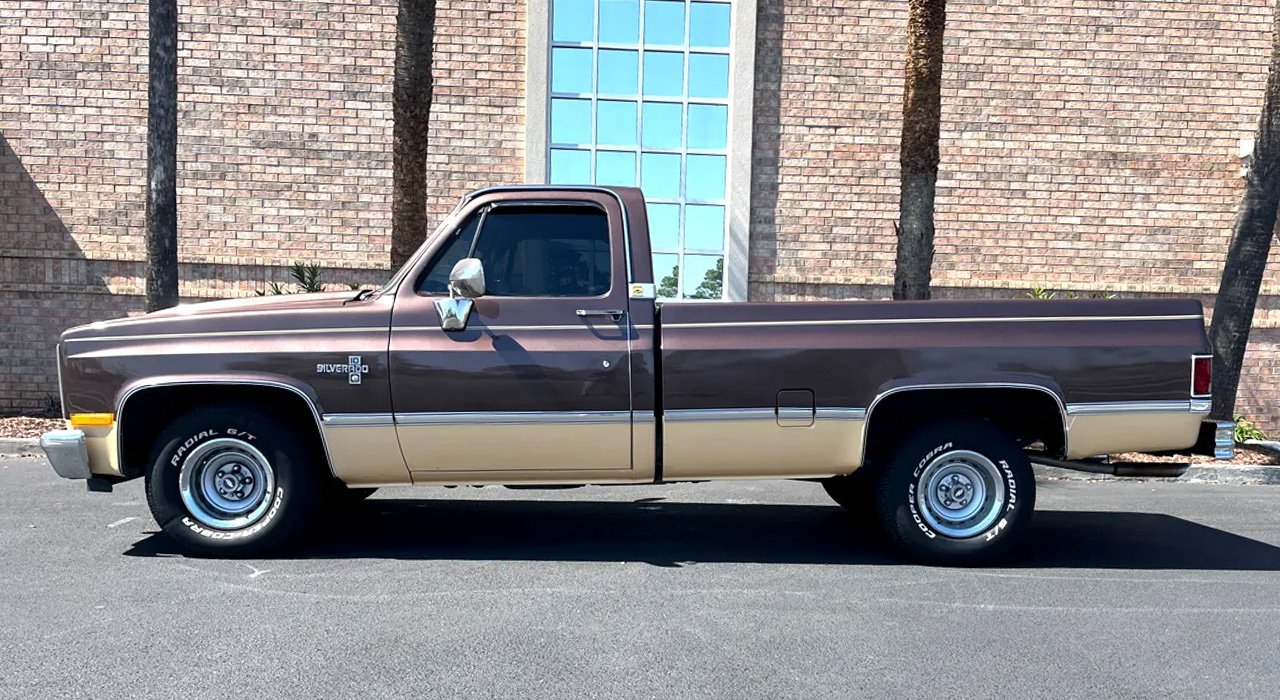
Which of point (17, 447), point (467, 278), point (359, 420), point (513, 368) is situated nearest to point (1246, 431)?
point (513, 368)

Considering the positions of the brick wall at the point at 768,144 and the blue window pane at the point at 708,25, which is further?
the blue window pane at the point at 708,25

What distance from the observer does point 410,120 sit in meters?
9.42

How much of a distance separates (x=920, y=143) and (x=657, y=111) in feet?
13.5

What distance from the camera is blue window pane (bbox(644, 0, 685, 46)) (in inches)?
490

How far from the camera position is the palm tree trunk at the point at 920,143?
9.30m

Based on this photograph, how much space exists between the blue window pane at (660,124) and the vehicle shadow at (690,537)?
6239 mm

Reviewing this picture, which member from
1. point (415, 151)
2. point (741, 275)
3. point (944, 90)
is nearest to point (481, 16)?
point (415, 151)

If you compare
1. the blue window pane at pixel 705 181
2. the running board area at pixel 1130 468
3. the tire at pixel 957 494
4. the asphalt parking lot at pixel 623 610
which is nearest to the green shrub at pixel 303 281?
the blue window pane at pixel 705 181

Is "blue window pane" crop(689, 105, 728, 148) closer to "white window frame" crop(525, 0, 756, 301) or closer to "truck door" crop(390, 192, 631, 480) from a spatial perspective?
"white window frame" crop(525, 0, 756, 301)

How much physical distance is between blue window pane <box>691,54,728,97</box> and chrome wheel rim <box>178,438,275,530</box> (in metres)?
8.28

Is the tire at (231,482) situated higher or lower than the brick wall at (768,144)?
lower

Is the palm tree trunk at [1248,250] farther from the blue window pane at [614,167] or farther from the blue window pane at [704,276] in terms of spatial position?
the blue window pane at [614,167]

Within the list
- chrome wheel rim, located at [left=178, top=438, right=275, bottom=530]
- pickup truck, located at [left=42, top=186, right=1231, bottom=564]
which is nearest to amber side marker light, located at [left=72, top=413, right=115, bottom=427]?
pickup truck, located at [left=42, top=186, right=1231, bottom=564]

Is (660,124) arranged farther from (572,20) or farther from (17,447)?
(17,447)
